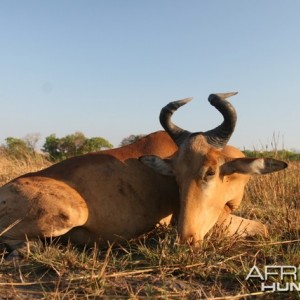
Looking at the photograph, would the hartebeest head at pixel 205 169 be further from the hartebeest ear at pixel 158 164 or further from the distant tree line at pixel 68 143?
the distant tree line at pixel 68 143

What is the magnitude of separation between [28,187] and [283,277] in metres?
3.43

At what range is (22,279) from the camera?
417 cm

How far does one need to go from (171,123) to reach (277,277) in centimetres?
296

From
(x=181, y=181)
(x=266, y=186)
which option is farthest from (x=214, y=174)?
(x=266, y=186)

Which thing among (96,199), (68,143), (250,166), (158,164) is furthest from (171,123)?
(68,143)

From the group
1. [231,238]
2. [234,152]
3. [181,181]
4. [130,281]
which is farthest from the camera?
[234,152]

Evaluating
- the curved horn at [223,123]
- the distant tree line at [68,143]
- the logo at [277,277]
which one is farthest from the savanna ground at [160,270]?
the distant tree line at [68,143]

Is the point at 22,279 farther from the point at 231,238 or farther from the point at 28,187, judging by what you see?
the point at 231,238

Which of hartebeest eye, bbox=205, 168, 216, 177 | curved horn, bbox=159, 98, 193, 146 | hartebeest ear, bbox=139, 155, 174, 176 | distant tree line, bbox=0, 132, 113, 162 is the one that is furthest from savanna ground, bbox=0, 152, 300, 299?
distant tree line, bbox=0, 132, 113, 162

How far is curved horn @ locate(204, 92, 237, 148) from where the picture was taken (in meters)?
5.74

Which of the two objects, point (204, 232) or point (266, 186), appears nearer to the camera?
point (204, 232)

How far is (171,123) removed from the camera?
20.8ft

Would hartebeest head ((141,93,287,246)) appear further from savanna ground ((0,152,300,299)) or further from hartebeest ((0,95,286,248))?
savanna ground ((0,152,300,299))

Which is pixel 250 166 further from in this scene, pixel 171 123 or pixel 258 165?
pixel 171 123
